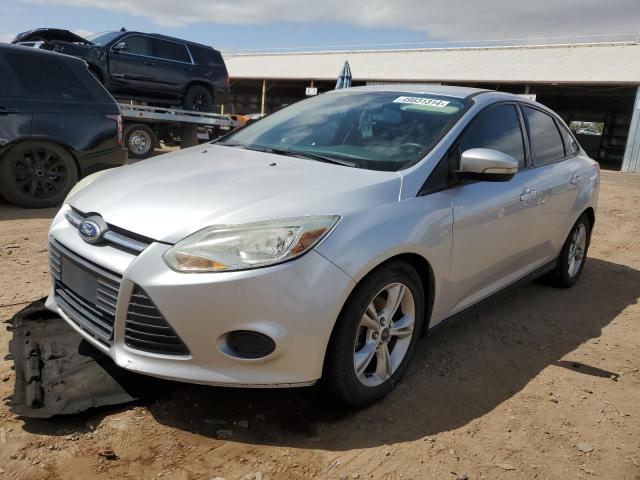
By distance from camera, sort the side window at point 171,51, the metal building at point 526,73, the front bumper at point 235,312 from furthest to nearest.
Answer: the metal building at point 526,73 → the side window at point 171,51 → the front bumper at point 235,312

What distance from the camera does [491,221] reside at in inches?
132

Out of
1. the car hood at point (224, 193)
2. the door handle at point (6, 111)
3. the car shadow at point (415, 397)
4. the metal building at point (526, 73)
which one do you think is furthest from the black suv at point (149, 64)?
the car shadow at point (415, 397)

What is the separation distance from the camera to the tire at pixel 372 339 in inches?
97.4

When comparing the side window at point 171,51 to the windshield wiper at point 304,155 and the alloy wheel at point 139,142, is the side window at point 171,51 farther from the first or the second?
the windshield wiper at point 304,155

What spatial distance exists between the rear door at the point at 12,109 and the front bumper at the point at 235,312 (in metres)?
4.62

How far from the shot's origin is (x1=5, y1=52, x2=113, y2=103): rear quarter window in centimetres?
636

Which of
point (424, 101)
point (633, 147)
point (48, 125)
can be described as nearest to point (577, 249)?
point (424, 101)

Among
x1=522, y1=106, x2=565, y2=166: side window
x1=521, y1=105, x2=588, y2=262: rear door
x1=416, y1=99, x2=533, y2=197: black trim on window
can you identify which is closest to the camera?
x1=416, y1=99, x2=533, y2=197: black trim on window

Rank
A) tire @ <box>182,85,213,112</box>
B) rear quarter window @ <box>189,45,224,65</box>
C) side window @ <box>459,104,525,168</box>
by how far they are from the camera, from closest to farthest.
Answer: side window @ <box>459,104,525,168</box> → rear quarter window @ <box>189,45,224,65</box> → tire @ <box>182,85,213,112</box>

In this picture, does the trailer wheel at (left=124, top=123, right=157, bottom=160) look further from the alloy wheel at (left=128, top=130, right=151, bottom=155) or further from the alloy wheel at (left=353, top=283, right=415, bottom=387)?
the alloy wheel at (left=353, top=283, right=415, bottom=387)

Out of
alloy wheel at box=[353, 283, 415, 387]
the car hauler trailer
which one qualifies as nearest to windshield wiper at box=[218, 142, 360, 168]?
alloy wheel at box=[353, 283, 415, 387]

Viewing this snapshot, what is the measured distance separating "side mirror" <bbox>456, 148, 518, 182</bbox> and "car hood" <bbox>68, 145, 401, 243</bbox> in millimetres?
480

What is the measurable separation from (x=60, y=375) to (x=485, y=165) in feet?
8.08

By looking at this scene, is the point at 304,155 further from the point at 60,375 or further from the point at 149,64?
the point at 149,64
